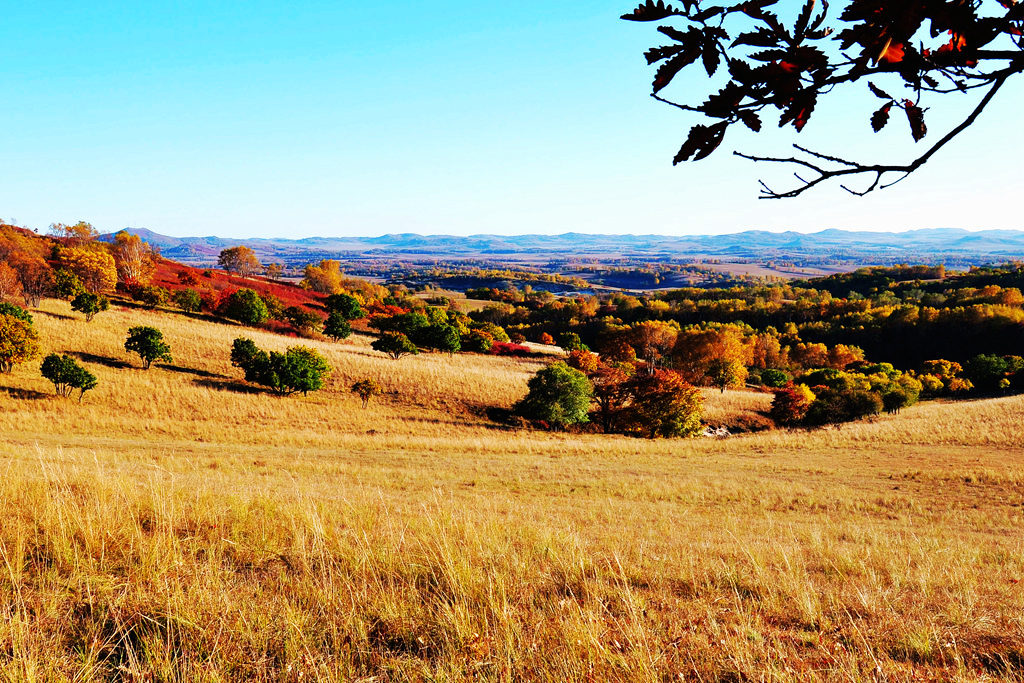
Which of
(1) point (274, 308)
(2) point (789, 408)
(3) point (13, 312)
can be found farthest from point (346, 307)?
(2) point (789, 408)

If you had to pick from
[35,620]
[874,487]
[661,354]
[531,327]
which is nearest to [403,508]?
[35,620]

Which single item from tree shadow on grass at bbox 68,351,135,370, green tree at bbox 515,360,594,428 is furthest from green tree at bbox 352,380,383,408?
tree shadow on grass at bbox 68,351,135,370

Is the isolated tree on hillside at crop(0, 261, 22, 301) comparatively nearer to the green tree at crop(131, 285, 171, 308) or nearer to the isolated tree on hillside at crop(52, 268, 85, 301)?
the isolated tree on hillside at crop(52, 268, 85, 301)

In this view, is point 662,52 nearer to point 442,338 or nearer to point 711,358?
point 442,338

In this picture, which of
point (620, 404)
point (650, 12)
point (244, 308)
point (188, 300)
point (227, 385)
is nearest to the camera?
point (650, 12)

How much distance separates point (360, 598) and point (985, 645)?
3.71 metres

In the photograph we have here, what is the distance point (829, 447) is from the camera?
109ft

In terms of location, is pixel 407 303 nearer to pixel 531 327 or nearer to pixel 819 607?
pixel 531 327

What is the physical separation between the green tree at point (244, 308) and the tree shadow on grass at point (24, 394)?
2999cm

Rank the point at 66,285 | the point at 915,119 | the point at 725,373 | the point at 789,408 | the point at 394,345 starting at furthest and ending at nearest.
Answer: the point at 725,373 < the point at 394,345 < the point at 66,285 < the point at 789,408 < the point at 915,119

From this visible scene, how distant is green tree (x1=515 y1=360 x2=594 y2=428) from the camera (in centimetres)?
3966

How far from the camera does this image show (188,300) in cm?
5775

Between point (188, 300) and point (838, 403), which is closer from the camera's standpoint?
point (838, 403)

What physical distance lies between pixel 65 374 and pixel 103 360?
27.9ft
